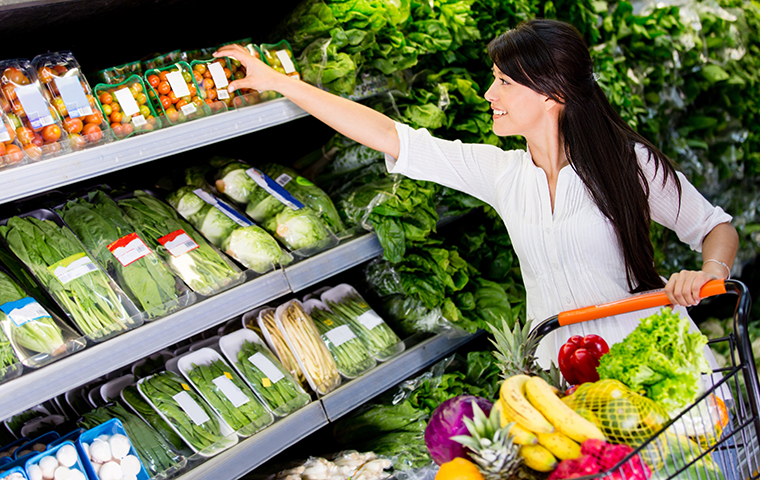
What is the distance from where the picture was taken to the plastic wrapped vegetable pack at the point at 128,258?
1.77 m

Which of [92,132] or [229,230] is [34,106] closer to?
[92,132]

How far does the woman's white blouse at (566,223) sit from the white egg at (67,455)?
127cm

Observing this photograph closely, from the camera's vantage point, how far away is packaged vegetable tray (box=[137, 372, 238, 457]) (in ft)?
6.14

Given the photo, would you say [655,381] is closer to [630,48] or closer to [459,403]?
[459,403]

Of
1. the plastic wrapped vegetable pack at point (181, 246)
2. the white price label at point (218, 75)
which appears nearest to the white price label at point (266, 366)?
the plastic wrapped vegetable pack at point (181, 246)

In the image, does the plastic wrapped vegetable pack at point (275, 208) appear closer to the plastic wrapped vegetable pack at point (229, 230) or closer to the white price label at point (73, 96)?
the plastic wrapped vegetable pack at point (229, 230)

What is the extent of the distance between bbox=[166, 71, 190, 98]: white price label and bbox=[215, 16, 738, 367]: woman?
0.17 meters

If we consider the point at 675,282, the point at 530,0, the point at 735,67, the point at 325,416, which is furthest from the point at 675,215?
the point at 735,67

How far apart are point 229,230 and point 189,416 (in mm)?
642

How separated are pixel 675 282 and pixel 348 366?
1228 millimetres

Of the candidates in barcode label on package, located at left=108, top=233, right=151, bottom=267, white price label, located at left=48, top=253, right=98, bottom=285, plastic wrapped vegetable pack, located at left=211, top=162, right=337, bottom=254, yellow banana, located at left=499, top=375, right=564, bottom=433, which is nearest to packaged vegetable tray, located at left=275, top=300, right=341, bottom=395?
plastic wrapped vegetable pack, located at left=211, top=162, right=337, bottom=254

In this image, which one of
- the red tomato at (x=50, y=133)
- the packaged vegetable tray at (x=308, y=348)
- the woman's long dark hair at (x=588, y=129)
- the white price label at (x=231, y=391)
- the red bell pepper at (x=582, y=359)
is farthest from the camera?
the packaged vegetable tray at (x=308, y=348)

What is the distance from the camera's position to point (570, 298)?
184 cm

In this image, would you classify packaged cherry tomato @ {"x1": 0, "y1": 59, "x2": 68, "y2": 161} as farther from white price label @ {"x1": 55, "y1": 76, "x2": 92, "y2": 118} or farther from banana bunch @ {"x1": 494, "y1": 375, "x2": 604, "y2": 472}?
banana bunch @ {"x1": 494, "y1": 375, "x2": 604, "y2": 472}
